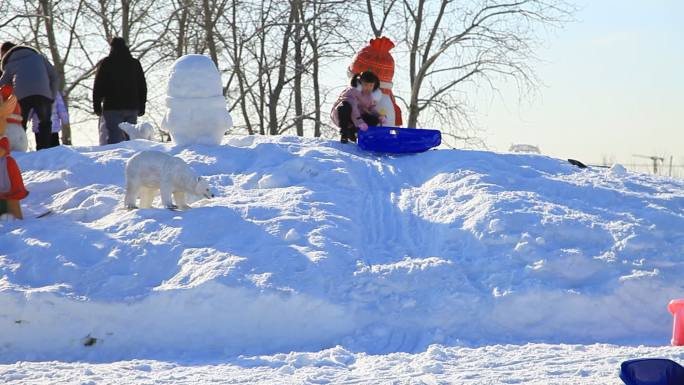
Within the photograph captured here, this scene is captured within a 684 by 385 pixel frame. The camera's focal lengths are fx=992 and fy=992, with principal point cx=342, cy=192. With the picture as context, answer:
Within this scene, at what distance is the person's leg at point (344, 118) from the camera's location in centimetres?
1147

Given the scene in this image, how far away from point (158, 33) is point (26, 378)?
14.3 m

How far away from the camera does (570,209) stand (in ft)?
30.2

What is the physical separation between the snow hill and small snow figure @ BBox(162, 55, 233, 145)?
0.95 m

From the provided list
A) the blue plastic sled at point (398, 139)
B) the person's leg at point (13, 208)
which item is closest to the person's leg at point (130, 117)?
the blue plastic sled at point (398, 139)

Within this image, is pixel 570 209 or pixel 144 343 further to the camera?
pixel 570 209

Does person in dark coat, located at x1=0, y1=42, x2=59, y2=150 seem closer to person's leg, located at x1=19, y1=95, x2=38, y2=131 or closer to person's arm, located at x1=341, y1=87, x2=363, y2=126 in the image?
person's leg, located at x1=19, y1=95, x2=38, y2=131

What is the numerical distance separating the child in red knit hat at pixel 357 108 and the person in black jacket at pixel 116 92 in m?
2.69

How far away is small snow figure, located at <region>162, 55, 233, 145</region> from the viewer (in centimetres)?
1117

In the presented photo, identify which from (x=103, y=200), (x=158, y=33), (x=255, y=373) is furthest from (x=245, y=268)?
(x=158, y=33)

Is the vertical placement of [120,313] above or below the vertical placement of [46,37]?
below

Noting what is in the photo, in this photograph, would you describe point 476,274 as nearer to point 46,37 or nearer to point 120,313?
point 120,313

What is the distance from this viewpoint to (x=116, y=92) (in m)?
12.4

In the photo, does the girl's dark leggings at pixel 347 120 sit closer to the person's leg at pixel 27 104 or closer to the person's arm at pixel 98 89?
the person's arm at pixel 98 89

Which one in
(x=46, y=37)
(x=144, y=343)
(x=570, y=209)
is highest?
(x=46, y=37)
